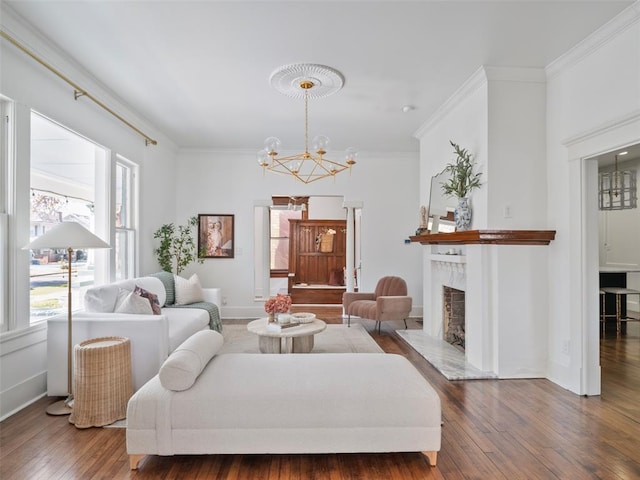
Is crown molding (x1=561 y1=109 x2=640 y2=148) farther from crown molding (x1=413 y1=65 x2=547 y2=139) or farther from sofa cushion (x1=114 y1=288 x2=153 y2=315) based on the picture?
sofa cushion (x1=114 y1=288 x2=153 y2=315)

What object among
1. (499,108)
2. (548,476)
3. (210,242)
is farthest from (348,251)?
(548,476)

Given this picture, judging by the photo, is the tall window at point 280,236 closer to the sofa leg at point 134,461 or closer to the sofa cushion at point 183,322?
the sofa cushion at point 183,322

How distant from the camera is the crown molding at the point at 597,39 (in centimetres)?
277

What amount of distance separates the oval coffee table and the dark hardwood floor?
1.37 metres

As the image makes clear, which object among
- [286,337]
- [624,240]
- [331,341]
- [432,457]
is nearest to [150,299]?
[286,337]

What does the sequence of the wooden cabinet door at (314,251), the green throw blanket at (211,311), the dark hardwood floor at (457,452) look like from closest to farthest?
the dark hardwood floor at (457,452) < the green throw blanket at (211,311) < the wooden cabinet door at (314,251)

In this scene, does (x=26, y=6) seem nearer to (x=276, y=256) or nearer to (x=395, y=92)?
(x=395, y=92)

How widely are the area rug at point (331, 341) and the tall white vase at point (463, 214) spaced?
5.71ft

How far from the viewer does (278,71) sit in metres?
3.66

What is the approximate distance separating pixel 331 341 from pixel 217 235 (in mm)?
3005

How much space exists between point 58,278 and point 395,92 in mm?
3874

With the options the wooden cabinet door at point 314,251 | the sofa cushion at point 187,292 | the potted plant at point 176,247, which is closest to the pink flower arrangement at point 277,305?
the sofa cushion at point 187,292

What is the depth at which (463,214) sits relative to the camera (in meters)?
4.05

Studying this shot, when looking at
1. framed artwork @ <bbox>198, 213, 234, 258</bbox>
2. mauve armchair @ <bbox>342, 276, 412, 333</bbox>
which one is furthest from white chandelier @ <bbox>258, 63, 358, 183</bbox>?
framed artwork @ <bbox>198, 213, 234, 258</bbox>
